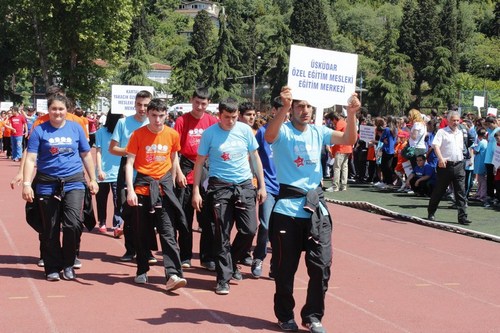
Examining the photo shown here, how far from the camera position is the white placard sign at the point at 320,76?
749 cm

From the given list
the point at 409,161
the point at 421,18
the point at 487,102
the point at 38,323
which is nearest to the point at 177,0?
the point at 421,18

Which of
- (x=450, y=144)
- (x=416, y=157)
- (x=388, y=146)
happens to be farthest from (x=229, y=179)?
(x=388, y=146)

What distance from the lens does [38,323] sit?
6633mm

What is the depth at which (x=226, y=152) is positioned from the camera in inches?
319

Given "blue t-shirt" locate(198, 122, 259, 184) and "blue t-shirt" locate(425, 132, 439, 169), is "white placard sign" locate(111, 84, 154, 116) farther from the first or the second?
"blue t-shirt" locate(425, 132, 439, 169)

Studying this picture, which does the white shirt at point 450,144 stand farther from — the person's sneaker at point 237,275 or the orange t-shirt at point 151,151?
the orange t-shirt at point 151,151

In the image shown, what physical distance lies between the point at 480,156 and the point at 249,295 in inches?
388

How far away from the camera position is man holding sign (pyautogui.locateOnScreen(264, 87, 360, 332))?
6.41 m

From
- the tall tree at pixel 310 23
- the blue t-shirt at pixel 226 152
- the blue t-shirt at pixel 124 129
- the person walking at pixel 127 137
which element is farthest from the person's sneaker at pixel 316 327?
the tall tree at pixel 310 23

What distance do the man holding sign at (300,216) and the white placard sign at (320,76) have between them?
2.68ft

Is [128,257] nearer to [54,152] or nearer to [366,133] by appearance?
[54,152]

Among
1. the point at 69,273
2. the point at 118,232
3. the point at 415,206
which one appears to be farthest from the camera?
the point at 415,206

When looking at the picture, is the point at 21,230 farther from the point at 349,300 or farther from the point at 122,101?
the point at 349,300

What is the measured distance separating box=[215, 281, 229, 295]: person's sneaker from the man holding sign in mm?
1294
